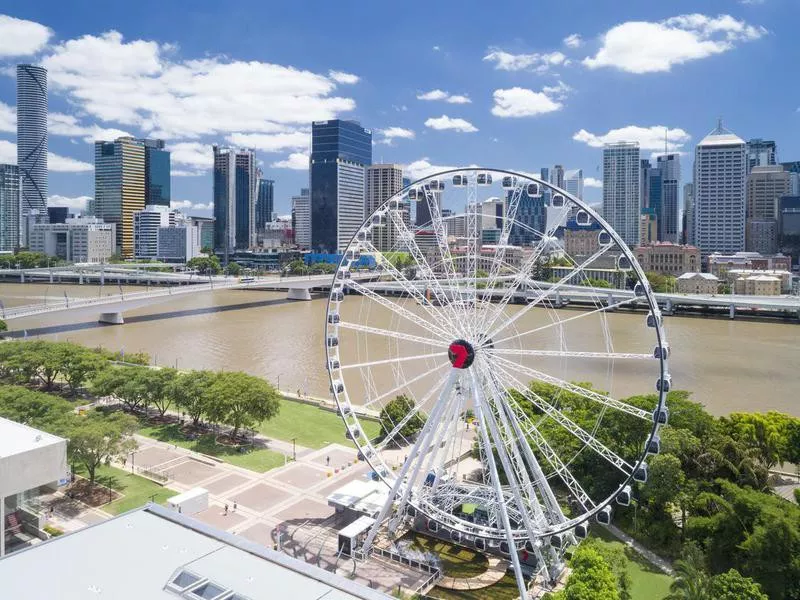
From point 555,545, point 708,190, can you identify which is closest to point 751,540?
→ point 555,545

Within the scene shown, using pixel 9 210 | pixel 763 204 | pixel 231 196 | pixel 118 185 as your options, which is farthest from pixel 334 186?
pixel 9 210

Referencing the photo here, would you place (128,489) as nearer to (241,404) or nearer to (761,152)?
(241,404)

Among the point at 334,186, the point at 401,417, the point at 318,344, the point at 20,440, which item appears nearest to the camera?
the point at 20,440

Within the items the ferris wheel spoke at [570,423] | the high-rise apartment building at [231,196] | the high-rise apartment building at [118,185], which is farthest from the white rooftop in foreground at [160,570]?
the high-rise apartment building at [118,185]

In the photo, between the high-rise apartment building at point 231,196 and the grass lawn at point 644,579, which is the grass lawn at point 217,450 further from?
the high-rise apartment building at point 231,196

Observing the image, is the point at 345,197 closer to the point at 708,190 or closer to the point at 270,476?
the point at 708,190

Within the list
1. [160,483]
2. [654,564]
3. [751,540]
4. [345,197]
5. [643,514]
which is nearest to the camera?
[751,540]

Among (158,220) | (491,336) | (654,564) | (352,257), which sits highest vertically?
(158,220)
